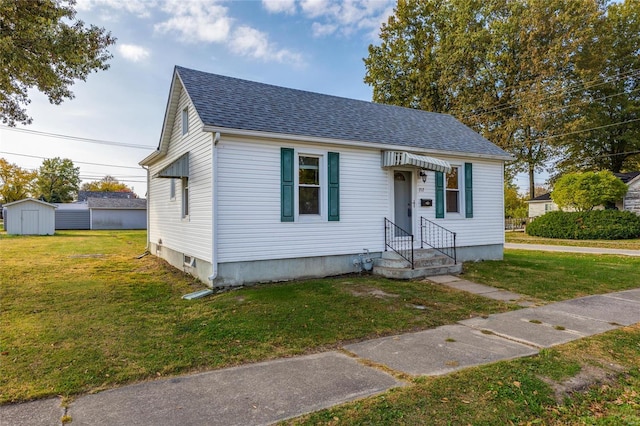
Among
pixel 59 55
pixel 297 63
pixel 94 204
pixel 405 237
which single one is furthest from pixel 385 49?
pixel 94 204

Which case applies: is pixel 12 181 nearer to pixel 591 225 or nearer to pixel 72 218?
pixel 72 218

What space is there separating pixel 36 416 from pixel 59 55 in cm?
805

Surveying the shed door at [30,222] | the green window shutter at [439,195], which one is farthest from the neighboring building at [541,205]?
the shed door at [30,222]

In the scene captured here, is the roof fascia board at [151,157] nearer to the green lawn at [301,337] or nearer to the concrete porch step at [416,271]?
the green lawn at [301,337]

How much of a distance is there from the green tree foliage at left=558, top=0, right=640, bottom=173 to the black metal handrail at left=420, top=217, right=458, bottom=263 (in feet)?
67.4

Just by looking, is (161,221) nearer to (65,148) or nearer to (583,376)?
(583,376)

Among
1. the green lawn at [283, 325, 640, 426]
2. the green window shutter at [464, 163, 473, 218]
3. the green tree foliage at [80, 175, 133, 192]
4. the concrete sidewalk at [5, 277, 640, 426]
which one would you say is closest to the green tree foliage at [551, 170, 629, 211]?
the green window shutter at [464, 163, 473, 218]

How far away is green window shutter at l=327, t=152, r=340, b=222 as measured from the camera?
8.82m

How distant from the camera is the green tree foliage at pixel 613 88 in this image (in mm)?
25578

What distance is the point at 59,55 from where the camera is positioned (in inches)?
317

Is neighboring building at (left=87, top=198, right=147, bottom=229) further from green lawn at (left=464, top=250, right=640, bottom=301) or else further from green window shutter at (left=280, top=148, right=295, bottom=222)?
green lawn at (left=464, top=250, right=640, bottom=301)

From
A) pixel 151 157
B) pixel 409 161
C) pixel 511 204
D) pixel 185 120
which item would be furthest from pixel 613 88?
pixel 151 157

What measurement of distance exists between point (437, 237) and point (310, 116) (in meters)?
4.99

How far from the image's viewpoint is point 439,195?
10602 mm
